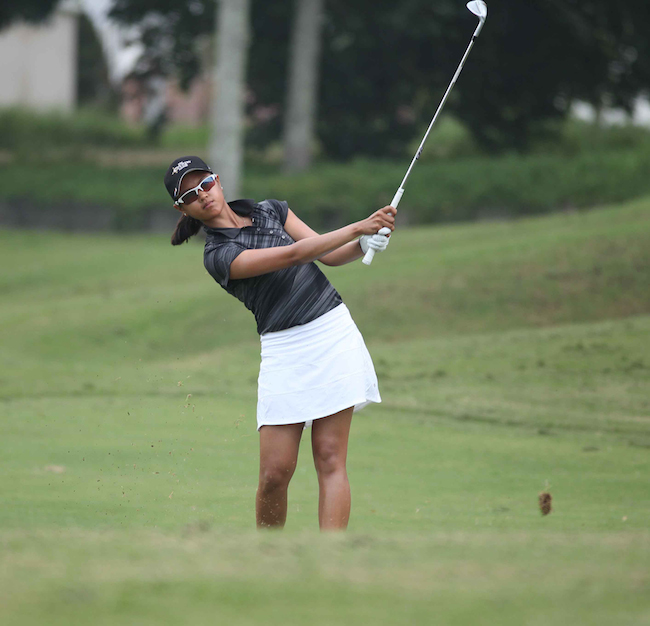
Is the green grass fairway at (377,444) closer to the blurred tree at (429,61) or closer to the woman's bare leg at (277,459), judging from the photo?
the woman's bare leg at (277,459)

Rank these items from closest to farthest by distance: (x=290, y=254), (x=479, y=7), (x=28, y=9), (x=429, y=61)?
(x=290, y=254), (x=479, y=7), (x=28, y=9), (x=429, y=61)

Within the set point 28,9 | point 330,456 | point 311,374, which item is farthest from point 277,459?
point 28,9

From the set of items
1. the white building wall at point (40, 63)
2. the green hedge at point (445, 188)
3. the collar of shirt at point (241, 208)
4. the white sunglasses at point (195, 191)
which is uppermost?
the white building wall at point (40, 63)

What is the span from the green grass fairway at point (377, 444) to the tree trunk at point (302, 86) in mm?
5712

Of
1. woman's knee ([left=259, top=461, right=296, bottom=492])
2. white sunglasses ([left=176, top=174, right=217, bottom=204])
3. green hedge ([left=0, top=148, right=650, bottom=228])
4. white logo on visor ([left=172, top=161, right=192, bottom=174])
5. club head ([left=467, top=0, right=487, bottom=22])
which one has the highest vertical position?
green hedge ([left=0, top=148, right=650, bottom=228])

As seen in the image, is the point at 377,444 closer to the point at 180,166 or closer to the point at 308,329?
the point at 308,329

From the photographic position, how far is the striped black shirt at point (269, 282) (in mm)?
4641

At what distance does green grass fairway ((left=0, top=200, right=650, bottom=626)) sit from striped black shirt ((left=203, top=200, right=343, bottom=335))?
38.8 inches

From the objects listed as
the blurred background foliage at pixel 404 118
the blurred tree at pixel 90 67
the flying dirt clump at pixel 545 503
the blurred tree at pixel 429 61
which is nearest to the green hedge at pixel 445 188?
the blurred background foliage at pixel 404 118

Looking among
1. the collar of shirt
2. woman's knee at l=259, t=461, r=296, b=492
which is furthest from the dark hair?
woman's knee at l=259, t=461, r=296, b=492

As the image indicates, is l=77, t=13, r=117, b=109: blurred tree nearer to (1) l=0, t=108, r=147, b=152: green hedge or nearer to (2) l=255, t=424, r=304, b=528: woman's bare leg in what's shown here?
(1) l=0, t=108, r=147, b=152: green hedge

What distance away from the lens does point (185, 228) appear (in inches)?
195

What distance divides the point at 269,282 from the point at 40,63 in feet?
125

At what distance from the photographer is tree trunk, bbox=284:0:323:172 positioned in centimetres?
2416
